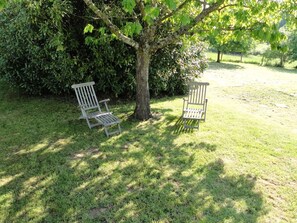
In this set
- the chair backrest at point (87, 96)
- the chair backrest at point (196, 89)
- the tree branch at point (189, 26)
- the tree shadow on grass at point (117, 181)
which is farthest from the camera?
the chair backrest at point (196, 89)

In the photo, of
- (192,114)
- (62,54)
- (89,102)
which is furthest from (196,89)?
(62,54)

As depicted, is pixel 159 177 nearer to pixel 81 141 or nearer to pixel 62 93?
pixel 81 141

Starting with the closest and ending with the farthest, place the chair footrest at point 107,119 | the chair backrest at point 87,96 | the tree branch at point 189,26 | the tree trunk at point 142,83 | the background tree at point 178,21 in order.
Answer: the background tree at point 178,21, the tree branch at point 189,26, the chair footrest at point 107,119, the tree trunk at point 142,83, the chair backrest at point 87,96

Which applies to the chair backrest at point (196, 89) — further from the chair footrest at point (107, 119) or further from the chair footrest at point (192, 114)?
the chair footrest at point (107, 119)

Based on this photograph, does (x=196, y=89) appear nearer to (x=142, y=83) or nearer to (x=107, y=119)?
(x=142, y=83)

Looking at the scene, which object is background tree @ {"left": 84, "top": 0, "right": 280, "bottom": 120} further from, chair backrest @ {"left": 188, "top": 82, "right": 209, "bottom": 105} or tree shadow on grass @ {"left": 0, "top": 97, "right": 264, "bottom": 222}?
tree shadow on grass @ {"left": 0, "top": 97, "right": 264, "bottom": 222}

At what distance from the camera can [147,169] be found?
15.4ft

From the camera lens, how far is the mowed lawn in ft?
12.0

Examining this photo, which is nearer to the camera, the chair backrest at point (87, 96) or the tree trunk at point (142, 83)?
the tree trunk at point (142, 83)

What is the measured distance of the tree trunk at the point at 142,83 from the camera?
251 inches

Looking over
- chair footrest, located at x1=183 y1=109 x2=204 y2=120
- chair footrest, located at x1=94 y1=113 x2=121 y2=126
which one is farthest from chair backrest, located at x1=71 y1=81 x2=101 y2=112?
chair footrest, located at x1=183 y1=109 x2=204 y2=120

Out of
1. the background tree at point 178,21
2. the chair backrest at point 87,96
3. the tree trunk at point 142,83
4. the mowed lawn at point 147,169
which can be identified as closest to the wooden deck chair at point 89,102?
the chair backrest at point 87,96

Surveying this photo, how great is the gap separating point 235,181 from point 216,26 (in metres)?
3.26

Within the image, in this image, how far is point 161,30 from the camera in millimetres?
8086
